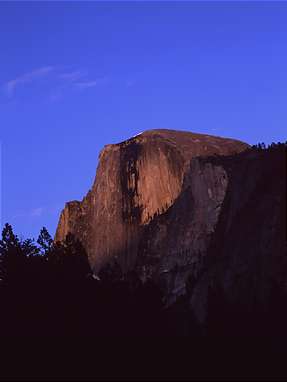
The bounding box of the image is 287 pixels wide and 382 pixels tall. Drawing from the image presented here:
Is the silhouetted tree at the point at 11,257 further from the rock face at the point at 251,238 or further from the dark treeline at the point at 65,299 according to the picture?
the rock face at the point at 251,238

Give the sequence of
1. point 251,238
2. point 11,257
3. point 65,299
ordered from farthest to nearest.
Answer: point 251,238, point 11,257, point 65,299

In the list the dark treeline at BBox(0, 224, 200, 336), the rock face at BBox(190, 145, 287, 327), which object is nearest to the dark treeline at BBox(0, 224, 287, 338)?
the dark treeline at BBox(0, 224, 200, 336)

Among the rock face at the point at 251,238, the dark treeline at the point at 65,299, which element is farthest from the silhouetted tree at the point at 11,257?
the rock face at the point at 251,238

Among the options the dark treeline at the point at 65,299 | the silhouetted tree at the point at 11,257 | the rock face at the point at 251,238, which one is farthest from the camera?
the rock face at the point at 251,238

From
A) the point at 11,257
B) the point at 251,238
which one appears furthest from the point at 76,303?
the point at 251,238

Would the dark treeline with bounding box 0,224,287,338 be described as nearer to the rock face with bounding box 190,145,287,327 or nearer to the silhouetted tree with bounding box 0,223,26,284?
the silhouetted tree with bounding box 0,223,26,284

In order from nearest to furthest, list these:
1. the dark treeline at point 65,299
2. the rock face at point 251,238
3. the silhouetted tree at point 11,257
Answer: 1. the dark treeline at point 65,299
2. the silhouetted tree at point 11,257
3. the rock face at point 251,238

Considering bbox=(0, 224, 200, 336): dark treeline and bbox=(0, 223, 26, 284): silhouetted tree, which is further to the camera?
bbox=(0, 223, 26, 284): silhouetted tree

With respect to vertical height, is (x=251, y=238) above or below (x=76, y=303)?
above

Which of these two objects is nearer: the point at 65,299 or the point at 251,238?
the point at 65,299

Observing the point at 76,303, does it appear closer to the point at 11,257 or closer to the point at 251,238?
the point at 11,257

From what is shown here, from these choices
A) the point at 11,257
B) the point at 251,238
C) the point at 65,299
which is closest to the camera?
the point at 65,299

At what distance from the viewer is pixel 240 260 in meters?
133

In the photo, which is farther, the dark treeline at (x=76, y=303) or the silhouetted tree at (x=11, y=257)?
the silhouetted tree at (x=11, y=257)
